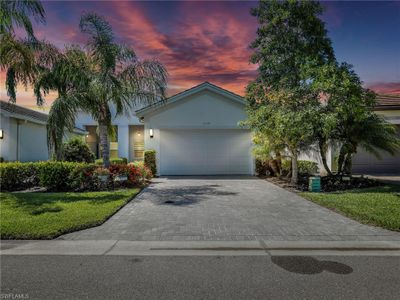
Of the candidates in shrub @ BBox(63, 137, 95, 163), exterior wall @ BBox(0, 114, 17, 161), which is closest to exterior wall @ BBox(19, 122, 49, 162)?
exterior wall @ BBox(0, 114, 17, 161)

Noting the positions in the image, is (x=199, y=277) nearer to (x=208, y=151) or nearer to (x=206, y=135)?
(x=208, y=151)

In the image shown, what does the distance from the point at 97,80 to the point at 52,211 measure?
5.14 metres

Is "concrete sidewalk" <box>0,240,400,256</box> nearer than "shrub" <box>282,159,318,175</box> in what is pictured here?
Yes

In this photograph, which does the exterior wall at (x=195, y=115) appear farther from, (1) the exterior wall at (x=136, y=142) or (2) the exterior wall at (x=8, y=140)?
(1) the exterior wall at (x=136, y=142)

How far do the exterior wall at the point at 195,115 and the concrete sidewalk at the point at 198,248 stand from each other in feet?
36.2

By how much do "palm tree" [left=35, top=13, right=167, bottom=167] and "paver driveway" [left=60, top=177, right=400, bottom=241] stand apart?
13.1 feet

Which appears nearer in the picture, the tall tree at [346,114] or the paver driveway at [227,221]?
the paver driveway at [227,221]

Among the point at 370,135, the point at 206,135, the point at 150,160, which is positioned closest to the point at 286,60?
the point at 370,135

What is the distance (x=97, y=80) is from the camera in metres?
10.4

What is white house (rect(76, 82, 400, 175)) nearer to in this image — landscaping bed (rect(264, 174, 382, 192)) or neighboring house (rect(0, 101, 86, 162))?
landscaping bed (rect(264, 174, 382, 192))

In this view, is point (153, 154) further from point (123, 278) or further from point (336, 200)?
point (123, 278)

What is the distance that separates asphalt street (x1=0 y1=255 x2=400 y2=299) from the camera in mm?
3391

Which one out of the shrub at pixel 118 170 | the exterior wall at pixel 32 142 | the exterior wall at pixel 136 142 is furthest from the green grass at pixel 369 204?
the exterior wall at pixel 136 142

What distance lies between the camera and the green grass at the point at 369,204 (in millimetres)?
6480
